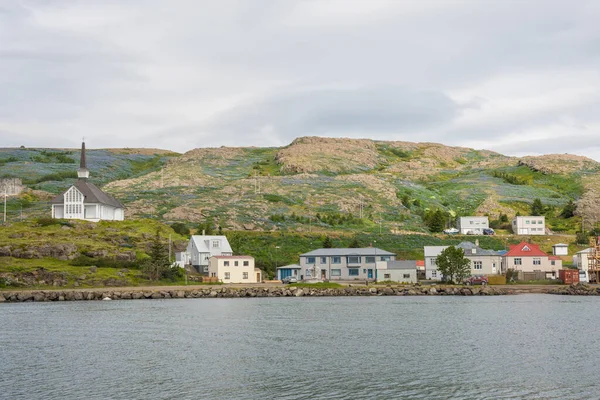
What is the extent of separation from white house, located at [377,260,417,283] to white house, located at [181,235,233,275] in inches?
870

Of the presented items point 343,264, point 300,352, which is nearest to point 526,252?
point 343,264

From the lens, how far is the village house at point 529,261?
96.8m

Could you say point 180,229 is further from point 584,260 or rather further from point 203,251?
point 584,260

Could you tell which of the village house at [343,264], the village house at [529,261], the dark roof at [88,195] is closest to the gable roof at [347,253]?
the village house at [343,264]

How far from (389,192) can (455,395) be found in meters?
158

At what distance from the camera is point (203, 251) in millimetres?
98375

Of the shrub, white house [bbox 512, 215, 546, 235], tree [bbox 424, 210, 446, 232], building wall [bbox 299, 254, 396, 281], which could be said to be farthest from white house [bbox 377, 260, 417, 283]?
white house [bbox 512, 215, 546, 235]

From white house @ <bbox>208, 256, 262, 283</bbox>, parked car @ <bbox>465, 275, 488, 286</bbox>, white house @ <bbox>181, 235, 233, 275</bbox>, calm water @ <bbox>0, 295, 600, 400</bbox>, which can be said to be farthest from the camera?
white house @ <bbox>181, 235, 233, 275</bbox>

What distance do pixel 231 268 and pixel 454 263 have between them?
29.3 meters

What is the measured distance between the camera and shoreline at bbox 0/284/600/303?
75500mm

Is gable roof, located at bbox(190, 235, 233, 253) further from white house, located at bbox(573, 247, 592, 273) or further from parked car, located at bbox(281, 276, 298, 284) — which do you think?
white house, located at bbox(573, 247, 592, 273)

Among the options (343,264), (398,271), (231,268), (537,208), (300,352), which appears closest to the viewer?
(300,352)

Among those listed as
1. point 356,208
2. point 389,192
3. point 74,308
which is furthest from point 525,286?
point 389,192

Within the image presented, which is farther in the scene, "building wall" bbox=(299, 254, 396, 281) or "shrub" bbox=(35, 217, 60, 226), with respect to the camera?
"shrub" bbox=(35, 217, 60, 226)
